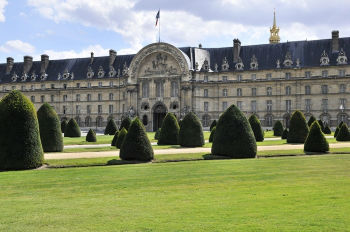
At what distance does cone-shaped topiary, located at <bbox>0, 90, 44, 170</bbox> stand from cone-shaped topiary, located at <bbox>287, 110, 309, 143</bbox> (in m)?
20.1

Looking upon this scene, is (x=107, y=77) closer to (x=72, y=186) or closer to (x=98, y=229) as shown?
(x=72, y=186)

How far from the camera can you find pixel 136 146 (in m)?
20.7

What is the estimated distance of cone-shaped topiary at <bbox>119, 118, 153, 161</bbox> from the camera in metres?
20.7

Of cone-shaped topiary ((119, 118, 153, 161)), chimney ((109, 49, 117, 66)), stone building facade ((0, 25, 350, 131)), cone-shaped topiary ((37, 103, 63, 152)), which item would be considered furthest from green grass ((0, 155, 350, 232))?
chimney ((109, 49, 117, 66))

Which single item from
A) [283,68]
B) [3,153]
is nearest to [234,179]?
[3,153]

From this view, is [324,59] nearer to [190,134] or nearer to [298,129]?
[298,129]

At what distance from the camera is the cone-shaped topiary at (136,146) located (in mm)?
20703

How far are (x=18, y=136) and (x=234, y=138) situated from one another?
10261mm

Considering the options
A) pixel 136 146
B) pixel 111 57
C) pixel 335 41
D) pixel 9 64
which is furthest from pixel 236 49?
pixel 136 146

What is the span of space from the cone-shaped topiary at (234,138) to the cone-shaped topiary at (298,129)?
36.4 feet

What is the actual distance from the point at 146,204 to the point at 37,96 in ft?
235

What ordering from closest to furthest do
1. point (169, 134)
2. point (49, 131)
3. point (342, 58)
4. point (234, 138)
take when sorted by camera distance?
point (234, 138), point (49, 131), point (169, 134), point (342, 58)

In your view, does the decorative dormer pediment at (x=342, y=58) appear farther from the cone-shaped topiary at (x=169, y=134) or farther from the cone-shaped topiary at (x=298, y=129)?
the cone-shaped topiary at (x=169, y=134)

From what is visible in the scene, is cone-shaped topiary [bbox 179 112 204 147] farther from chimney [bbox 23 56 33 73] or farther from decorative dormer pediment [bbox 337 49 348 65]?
chimney [bbox 23 56 33 73]
